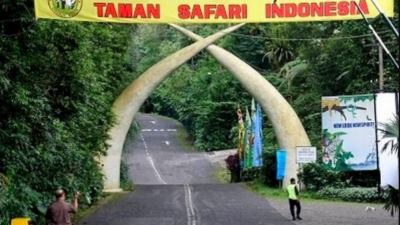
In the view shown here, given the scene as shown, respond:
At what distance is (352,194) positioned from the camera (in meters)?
30.3

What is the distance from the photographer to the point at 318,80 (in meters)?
41.8

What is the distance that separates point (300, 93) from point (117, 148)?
1745cm

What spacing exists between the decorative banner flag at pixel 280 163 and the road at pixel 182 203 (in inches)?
60.9

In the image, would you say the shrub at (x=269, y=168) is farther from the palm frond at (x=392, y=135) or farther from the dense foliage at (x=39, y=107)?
the palm frond at (x=392, y=135)

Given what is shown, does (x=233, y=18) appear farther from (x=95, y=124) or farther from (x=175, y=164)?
(x=175, y=164)

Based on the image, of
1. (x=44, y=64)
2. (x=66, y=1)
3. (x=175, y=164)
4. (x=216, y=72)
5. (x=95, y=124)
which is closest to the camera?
(x=66, y=1)

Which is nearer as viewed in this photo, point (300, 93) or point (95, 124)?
point (95, 124)

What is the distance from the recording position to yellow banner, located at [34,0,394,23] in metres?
17.6

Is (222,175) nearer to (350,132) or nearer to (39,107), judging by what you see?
(350,132)

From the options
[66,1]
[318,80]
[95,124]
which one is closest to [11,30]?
[66,1]

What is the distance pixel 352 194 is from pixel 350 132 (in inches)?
105

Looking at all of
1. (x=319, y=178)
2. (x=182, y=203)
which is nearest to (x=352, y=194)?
(x=319, y=178)

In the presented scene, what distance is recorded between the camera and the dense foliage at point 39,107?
653 inches

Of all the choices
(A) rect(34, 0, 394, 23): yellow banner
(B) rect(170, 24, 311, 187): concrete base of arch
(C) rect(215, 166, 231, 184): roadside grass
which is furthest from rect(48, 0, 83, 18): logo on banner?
(C) rect(215, 166, 231, 184): roadside grass
